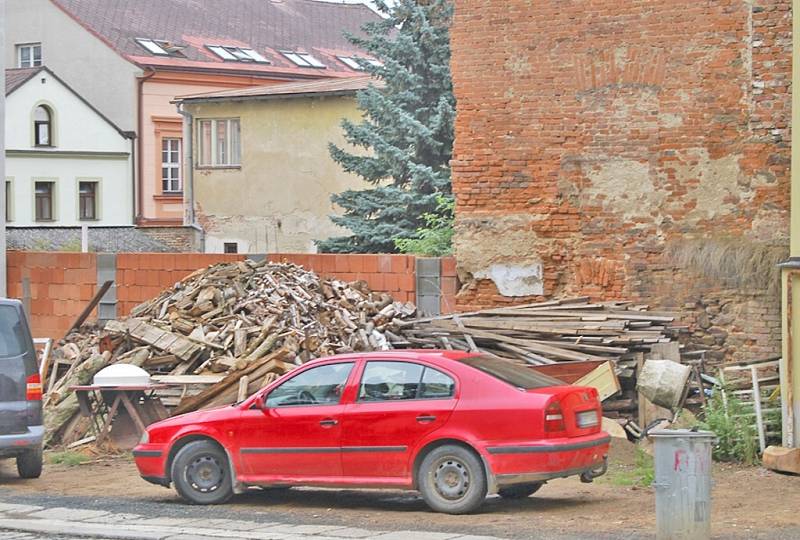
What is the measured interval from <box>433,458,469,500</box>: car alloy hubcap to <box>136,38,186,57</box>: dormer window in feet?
141

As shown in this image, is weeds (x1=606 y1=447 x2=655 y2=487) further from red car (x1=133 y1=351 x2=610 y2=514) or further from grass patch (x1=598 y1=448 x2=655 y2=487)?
red car (x1=133 y1=351 x2=610 y2=514)

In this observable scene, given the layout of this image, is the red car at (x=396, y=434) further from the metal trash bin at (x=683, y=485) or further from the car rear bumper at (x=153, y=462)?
the metal trash bin at (x=683, y=485)

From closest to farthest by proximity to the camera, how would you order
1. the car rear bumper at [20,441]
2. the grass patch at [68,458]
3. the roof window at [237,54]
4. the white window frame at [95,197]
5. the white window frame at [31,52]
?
the car rear bumper at [20,441] < the grass patch at [68,458] < the white window frame at [95,197] < the roof window at [237,54] < the white window frame at [31,52]

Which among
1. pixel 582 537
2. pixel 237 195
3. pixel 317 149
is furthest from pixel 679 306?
pixel 237 195

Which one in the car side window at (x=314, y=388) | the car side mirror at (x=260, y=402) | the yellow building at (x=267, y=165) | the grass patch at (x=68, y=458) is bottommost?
the grass patch at (x=68, y=458)

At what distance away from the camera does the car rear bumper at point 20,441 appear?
14000mm

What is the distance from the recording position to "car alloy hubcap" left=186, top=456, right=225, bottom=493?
1284cm

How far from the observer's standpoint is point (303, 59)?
57188 mm

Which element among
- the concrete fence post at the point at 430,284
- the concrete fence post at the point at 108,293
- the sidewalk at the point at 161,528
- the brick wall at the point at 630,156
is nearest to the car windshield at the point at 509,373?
the sidewalk at the point at 161,528

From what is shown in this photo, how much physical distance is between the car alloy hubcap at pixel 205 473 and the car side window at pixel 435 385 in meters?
2.10

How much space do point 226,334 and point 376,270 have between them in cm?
269

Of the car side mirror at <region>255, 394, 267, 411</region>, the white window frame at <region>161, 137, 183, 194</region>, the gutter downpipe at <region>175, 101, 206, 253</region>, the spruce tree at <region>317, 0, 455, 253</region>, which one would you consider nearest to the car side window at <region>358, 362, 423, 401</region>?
the car side mirror at <region>255, 394, 267, 411</region>

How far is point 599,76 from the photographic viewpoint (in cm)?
1784

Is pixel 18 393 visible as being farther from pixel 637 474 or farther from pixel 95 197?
pixel 95 197
